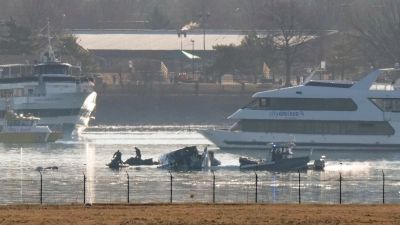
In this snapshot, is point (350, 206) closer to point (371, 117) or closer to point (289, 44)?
point (371, 117)

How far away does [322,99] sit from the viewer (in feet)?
277

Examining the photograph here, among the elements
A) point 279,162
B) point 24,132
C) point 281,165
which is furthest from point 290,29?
point 281,165

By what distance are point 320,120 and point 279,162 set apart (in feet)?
51.9

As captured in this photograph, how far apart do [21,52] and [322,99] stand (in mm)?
55466

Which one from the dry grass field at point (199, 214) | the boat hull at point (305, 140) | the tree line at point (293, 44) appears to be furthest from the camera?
the tree line at point (293, 44)

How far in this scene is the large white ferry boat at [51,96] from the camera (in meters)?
106

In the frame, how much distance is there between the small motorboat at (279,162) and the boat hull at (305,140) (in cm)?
1357

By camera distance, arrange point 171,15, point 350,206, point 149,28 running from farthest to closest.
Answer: point 171,15
point 149,28
point 350,206

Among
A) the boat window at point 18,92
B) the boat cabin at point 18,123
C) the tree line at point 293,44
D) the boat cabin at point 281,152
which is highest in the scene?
the tree line at point 293,44

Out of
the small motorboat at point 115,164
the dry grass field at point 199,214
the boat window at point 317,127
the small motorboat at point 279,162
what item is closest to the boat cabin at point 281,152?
the small motorboat at point 279,162

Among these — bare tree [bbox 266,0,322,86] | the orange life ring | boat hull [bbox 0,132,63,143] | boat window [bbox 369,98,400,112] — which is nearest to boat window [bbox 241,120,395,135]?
boat window [bbox 369,98,400,112]

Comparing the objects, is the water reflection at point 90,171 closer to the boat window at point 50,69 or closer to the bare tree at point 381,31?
the boat window at point 50,69

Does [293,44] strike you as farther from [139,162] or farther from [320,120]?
[139,162]

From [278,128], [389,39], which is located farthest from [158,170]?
[389,39]
